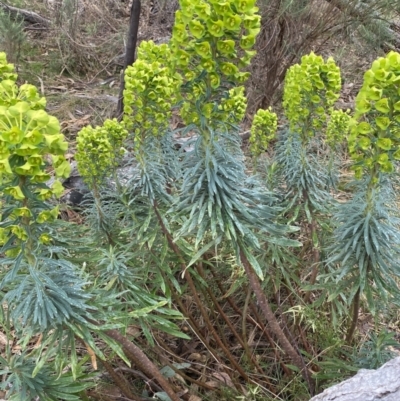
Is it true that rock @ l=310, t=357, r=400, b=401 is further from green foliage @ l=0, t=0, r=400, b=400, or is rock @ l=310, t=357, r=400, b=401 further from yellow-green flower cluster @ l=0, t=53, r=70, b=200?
yellow-green flower cluster @ l=0, t=53, r=70, b=200

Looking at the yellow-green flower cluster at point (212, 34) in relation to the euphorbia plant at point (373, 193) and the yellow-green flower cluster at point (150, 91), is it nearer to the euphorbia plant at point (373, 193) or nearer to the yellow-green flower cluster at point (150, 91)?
the yellow-green flower cluster at point (150, 91)

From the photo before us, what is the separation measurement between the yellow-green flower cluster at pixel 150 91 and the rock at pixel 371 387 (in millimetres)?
1327

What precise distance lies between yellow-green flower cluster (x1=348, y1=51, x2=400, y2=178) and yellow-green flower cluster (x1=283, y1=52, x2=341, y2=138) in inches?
13.7

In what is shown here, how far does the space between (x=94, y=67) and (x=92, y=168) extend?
5287 millimetres

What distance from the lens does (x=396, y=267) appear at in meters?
2.17

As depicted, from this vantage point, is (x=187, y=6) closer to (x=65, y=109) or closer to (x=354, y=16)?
(x=354, y=16)

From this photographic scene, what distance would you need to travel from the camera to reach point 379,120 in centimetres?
184

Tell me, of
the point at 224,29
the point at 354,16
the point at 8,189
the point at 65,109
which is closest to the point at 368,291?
the point at 224,29

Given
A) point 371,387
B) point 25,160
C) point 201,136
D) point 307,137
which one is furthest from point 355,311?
point 25,160

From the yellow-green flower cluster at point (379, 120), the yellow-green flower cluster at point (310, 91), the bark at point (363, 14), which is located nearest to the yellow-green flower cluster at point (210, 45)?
the yellow-green flower cluster at point (379, 120)

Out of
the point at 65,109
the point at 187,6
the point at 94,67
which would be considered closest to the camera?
the point at 187,6

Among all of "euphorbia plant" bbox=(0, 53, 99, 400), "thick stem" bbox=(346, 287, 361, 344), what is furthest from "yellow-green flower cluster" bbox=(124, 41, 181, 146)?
"thick stem" bbox=(346, 287, 361, 344)

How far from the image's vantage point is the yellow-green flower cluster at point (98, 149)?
7.88 ft

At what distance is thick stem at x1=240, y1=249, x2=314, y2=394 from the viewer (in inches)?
86.2
